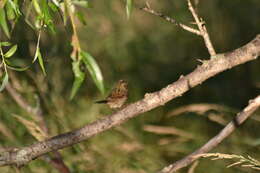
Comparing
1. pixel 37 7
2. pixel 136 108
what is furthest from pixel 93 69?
pixel 136 108

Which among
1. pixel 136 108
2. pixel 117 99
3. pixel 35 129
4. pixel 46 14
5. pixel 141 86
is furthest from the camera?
pixel 141 86

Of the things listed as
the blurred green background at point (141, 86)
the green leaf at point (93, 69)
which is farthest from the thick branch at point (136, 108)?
the blurred green background at point (141, 86)

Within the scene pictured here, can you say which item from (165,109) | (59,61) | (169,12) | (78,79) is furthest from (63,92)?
(78,79)

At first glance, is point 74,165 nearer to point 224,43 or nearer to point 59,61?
point 59,61

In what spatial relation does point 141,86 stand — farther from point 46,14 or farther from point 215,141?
point 46,14

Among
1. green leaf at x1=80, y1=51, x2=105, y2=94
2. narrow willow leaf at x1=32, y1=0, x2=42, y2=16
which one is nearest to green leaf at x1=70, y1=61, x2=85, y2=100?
green leaf at x1=80, y1=51, x2=105, y2=94

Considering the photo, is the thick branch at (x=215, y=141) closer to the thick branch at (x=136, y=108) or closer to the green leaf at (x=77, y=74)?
the thick branch at (x=136, y=108)

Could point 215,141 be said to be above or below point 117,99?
below
